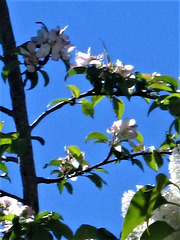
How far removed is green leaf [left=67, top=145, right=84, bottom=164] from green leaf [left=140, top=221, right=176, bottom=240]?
78 centimetres

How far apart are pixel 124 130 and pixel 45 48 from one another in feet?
0.91

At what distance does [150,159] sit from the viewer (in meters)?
1.46

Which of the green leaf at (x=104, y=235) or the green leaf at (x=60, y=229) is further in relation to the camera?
the green leaf at (x=60, y=229)

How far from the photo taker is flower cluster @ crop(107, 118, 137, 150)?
4.53ft

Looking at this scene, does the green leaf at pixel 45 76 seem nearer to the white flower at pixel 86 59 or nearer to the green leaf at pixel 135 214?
the white flower at pixel 86 59

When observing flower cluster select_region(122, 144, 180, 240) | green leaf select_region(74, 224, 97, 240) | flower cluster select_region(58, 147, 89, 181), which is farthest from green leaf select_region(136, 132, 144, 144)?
flower cluster select_region(122, 144, 180, 240)

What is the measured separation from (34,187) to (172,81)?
0.42m

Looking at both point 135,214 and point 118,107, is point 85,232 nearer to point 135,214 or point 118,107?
point 135,214

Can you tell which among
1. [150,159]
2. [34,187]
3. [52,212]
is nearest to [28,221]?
[52,212]

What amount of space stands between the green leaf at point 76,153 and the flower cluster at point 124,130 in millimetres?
105

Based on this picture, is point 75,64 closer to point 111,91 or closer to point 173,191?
point 111,91

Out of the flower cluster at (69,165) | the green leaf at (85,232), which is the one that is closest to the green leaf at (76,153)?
the flower cluster at (69,165)

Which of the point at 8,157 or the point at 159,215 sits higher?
the point at 8,157

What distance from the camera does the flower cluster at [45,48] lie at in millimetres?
1356
